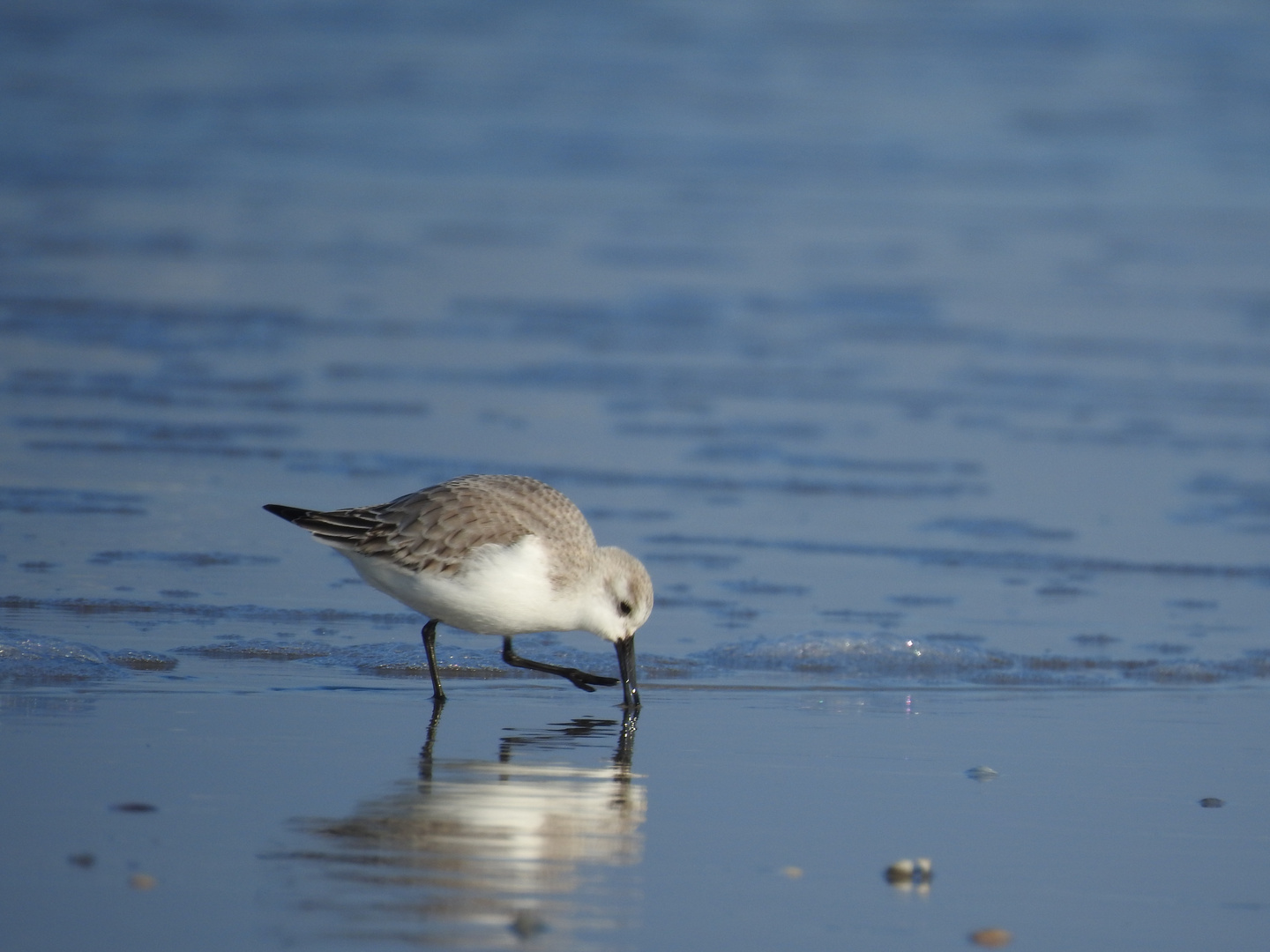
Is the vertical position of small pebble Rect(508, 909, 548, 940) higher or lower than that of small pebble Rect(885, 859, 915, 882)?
lower

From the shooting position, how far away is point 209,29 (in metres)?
34.1

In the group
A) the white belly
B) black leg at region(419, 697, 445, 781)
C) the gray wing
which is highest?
the gray wing

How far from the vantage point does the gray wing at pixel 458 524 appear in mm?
6586

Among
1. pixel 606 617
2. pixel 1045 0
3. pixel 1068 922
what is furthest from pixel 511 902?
pixel 1045 0

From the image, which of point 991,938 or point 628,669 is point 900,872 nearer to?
point 991,938

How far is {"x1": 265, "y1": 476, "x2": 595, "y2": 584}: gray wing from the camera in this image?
21.6 feet

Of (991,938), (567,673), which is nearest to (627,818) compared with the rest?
(991,938)

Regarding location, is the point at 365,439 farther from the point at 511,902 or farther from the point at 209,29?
the point at 209,29

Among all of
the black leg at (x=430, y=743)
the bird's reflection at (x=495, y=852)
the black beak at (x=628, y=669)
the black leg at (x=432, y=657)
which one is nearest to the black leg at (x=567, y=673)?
the black beak at (x=628, y=669)

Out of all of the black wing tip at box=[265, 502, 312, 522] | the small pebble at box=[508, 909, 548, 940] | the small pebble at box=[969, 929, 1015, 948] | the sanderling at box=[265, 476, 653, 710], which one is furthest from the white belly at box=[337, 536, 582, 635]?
the small pebble at box=[969, 929, 1015, 948]

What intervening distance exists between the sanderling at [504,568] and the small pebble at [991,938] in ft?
7.70

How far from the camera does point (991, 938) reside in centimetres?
441

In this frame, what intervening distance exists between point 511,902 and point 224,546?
14.8 feet

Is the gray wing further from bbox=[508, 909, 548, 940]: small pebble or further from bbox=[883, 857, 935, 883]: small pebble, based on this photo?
bbox=[508, 909, 548, 940]: small pebble
